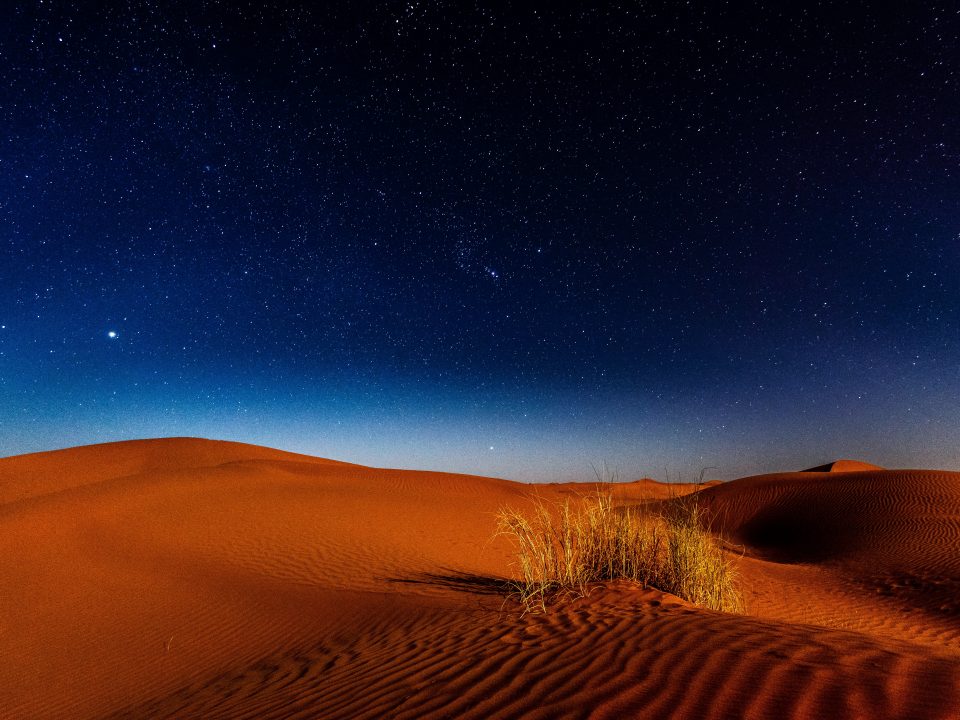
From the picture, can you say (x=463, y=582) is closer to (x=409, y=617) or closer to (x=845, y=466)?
(x=409, y=617)

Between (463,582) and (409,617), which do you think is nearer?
(409,617)

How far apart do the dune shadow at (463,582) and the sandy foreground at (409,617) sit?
12 cm

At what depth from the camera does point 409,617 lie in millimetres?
6633

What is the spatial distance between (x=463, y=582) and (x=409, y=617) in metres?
2.46

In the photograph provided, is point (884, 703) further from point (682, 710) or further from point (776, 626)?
point (776, 626)

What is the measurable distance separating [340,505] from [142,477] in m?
10.3

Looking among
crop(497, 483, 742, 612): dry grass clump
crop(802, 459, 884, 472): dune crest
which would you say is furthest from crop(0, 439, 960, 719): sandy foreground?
crop(802, 459, 884, 472): dune crest

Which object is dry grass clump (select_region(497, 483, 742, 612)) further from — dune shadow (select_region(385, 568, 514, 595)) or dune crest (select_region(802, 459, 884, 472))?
dune crest (select_region(802, 459, 884, 472))

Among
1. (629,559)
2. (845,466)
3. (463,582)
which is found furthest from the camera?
(845,466)

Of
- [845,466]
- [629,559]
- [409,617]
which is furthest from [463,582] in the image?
[845,466]

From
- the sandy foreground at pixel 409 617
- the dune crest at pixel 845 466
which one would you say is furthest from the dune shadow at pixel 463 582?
the dune crest at pixel 845 466

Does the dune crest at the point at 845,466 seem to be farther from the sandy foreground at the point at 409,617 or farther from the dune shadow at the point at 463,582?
the dune shadow at the point at 463,582

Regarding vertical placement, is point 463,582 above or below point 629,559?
below

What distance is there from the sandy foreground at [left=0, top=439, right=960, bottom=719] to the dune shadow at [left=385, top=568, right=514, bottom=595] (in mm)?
118
